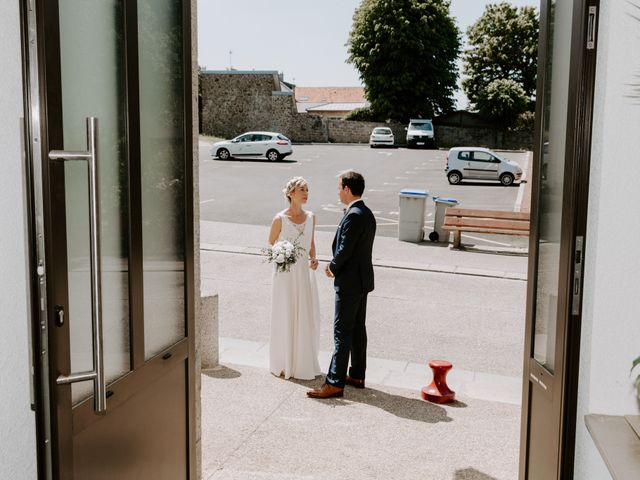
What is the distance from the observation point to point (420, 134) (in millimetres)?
45125

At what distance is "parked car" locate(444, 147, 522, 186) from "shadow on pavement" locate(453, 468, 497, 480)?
2433cm

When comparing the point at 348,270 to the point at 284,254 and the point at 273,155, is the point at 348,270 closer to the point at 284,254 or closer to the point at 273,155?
the point at 284,254

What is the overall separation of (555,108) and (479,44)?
186 ft

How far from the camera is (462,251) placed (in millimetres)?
14328

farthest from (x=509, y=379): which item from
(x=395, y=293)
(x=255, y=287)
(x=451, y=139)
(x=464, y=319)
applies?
(x=451, y=139)

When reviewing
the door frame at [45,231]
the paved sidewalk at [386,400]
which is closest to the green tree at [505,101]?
the paved sidewalk at [386,400]

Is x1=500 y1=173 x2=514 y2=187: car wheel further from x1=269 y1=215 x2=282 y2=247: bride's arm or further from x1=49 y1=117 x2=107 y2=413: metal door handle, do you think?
x1=49 y1=117 x2=107 y2=413: metal door handle

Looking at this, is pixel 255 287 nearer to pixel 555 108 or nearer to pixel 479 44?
pixel 555 108

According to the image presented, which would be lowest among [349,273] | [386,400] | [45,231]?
[386,400]

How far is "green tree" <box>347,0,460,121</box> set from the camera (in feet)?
163

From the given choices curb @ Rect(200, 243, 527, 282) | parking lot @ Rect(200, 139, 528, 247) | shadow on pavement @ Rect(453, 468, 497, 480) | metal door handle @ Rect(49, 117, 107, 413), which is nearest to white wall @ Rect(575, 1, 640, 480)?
shadow on pavement @ Rect(453, 468, 497, 480)

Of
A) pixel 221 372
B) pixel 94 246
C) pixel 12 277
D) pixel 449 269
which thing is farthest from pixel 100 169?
pixel 449 269

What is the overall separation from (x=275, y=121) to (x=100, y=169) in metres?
49.5

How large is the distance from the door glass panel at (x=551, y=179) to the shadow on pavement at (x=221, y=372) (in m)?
3.86
